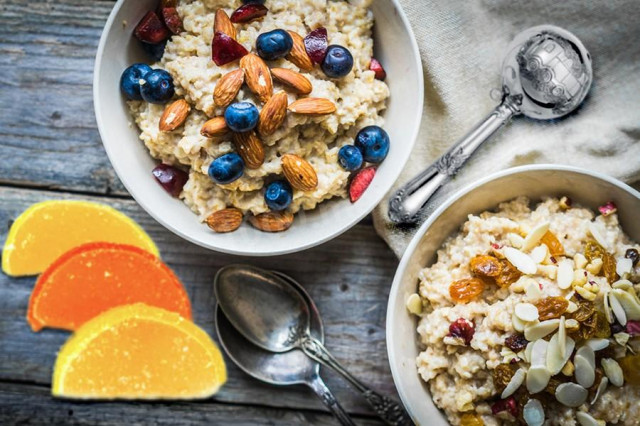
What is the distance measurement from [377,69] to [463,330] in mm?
724

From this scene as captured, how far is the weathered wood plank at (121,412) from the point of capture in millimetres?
1981

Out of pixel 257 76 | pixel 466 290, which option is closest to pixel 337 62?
pixel 257 76

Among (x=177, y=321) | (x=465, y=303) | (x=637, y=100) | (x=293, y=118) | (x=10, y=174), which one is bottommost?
(x=177, y=321)

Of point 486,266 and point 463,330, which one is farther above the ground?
point 486,266

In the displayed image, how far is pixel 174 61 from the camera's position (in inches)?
64.1

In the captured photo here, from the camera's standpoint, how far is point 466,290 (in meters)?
1.59

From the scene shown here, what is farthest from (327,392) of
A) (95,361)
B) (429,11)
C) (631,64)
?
(631,64)

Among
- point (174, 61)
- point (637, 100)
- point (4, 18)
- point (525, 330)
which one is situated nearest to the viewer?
point (525, 330)

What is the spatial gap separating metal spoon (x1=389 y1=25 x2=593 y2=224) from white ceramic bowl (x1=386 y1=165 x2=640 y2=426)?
0.12 m

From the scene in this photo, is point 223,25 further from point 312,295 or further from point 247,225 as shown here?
point 312,295

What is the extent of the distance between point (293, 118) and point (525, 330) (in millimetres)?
752

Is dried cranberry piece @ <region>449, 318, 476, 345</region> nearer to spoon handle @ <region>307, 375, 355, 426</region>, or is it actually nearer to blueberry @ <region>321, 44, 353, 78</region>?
spoon handle @ <region>307, 375, 355, 426</region>

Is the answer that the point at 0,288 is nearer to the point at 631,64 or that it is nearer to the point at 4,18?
the point at 4,18

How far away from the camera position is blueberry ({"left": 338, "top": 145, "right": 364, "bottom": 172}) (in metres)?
1.63
